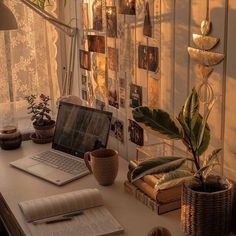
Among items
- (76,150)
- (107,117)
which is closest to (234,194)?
(107,117)

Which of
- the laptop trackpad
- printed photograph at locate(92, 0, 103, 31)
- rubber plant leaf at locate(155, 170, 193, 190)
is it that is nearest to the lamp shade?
printed photograph at locate(92, 0, 103, 31)

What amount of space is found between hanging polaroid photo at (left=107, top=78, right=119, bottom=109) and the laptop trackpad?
42cm

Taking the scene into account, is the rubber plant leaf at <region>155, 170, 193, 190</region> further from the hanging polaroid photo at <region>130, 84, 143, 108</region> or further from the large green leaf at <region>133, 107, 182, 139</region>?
the hanging polaroid photo at <region>130, 84, 143, 108</region>

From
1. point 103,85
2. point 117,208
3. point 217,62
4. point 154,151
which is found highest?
point 217,62

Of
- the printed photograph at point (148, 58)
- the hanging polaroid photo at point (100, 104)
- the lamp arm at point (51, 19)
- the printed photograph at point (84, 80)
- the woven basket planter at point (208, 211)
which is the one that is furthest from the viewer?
the printed photograph at point (84, 80)

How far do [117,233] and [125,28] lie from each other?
89 cm

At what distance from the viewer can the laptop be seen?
72.1 inches

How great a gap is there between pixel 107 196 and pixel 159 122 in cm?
43

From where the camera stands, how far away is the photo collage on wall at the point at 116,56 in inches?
70.1

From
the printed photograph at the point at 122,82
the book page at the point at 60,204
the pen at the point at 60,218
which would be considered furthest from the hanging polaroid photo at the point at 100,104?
the pen at the point at 60,218

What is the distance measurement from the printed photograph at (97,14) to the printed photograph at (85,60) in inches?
7.2

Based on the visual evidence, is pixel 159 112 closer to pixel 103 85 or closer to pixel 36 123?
pixel 103 85

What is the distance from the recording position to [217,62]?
1397mm

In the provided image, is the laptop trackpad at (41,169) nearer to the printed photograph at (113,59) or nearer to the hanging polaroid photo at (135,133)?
the hanging polaroid photo at (135,133)
